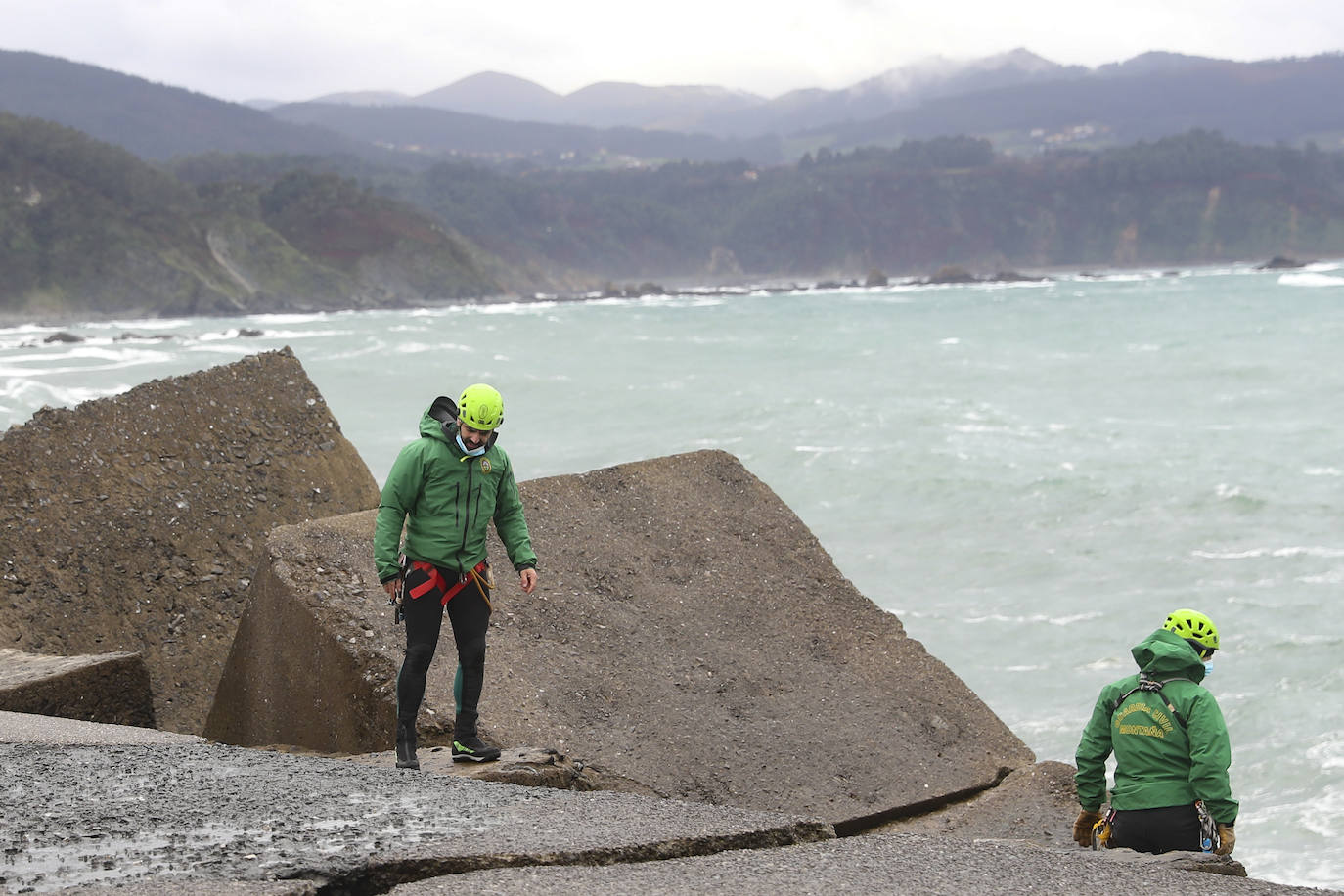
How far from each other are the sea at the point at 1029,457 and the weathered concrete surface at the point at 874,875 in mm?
3559

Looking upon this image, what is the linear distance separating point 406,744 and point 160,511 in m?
2.68

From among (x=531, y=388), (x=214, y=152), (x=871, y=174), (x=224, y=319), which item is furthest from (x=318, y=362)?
(x=871, y=174)

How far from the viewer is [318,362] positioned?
45469mm

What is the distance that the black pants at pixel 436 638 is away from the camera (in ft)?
15.3

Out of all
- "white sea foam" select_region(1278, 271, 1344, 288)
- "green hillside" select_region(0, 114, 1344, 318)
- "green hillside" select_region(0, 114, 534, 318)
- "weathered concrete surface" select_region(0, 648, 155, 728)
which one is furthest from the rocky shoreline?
"green hillside" select_region(0, 114, 1344, 318)

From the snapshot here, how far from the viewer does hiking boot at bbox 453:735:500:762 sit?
4.70 m

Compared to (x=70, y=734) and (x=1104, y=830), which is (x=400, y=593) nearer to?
(x=70, y=734)

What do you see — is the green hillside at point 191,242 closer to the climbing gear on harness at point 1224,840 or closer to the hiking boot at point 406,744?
the hiking boot at point 406,744

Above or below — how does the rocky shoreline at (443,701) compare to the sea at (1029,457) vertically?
above

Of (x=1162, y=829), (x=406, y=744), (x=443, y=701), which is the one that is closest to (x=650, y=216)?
(x=443, y=701)

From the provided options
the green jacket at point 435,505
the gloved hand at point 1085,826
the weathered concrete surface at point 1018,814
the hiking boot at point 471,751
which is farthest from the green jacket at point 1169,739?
the green jacket at point 435,505

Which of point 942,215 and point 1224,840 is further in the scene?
point 942,215

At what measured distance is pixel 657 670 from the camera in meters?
Answer: 5.72

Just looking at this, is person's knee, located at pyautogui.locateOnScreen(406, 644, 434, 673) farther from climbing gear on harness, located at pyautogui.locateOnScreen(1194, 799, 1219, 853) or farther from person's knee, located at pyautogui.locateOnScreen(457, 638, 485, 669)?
climbing gear on harness, located at pyautogui.locateOnScreen(1194, 799, 1219, 853)
